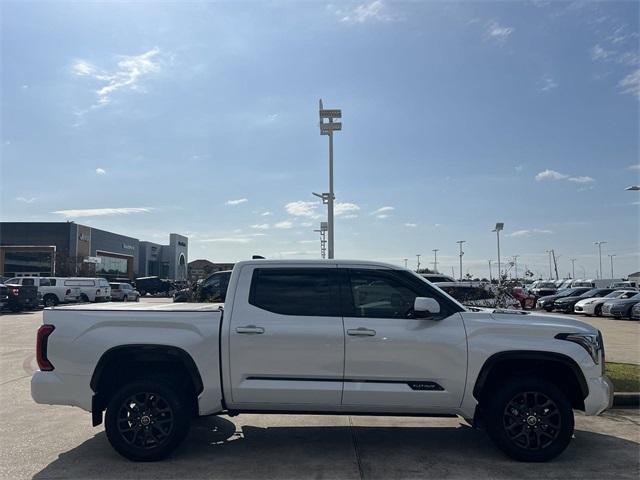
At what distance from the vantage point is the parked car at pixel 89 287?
117 feet

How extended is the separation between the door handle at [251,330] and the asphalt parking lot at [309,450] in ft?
4.22

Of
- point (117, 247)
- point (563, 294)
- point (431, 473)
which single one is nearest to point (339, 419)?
point (431, 473)

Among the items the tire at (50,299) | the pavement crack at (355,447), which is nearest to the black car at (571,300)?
the pavement crack at (355,447)

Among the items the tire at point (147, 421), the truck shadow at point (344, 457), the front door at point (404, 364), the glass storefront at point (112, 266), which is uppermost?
the glass storefront at point (112, 266)

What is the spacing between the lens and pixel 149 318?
5410 mm

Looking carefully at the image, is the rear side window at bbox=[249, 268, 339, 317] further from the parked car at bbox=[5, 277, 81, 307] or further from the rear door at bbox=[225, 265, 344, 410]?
the parked car at bbox=[5, 277, 81, 307]

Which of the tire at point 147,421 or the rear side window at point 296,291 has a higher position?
the rear side window at point 296,291

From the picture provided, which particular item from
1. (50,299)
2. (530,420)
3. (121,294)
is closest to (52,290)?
(50,299)

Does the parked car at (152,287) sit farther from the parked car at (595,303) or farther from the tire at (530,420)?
the tire at (530,420)

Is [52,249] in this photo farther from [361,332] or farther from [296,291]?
[361,332]

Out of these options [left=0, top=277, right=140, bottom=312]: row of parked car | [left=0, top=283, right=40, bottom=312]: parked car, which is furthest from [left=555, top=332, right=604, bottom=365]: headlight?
[left=0, top=283, right=40, bottom=312]: parked car

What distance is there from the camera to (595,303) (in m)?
29.2

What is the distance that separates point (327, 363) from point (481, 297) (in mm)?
8454

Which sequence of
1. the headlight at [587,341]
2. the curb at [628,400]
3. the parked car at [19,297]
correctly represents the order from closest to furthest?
the headlight at [587,341]
the curb at [628,400]
the parked car at [19,297]
